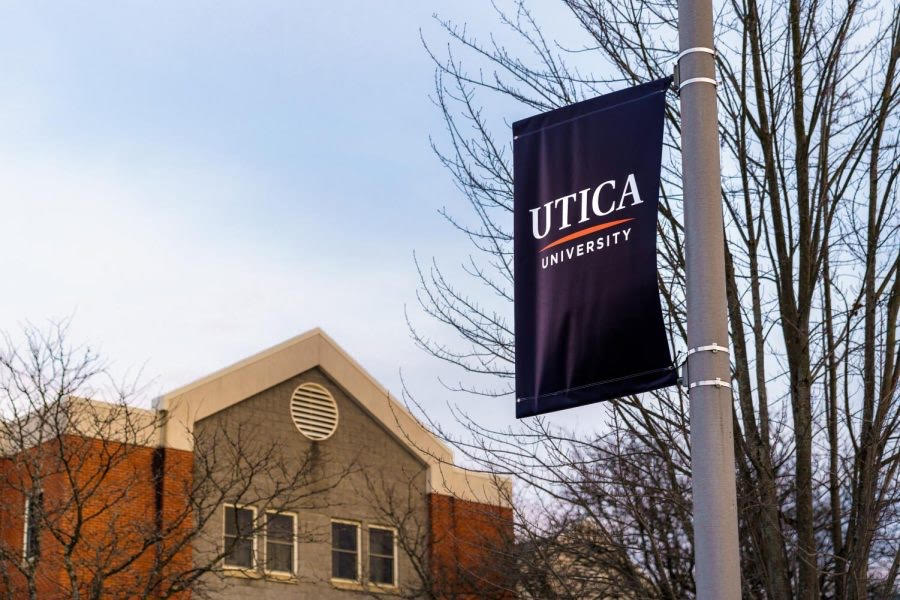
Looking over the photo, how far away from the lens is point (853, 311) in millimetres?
9141

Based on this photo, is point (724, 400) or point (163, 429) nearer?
point (724, 400)

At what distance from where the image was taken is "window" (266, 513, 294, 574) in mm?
24891

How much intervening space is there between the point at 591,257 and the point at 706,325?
68 cm

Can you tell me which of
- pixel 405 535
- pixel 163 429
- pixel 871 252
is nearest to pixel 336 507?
pixel 405 535

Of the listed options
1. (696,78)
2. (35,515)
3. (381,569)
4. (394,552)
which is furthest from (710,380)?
(394,552)

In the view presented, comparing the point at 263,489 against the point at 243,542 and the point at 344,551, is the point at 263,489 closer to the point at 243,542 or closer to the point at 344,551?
the point at 243,542

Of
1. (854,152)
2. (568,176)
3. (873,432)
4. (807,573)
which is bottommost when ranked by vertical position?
(807,573)

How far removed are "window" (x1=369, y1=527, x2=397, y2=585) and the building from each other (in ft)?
0.09

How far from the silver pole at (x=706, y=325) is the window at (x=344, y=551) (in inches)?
838

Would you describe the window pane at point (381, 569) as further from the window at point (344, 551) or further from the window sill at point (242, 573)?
the window sill at point (242, 573)

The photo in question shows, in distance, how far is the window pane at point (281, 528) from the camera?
24.5 m

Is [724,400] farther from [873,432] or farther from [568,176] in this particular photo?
[873,432]

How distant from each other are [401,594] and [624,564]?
651 inches

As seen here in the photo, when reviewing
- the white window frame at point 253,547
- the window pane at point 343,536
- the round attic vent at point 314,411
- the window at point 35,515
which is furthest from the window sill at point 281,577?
the window at point 35,515
